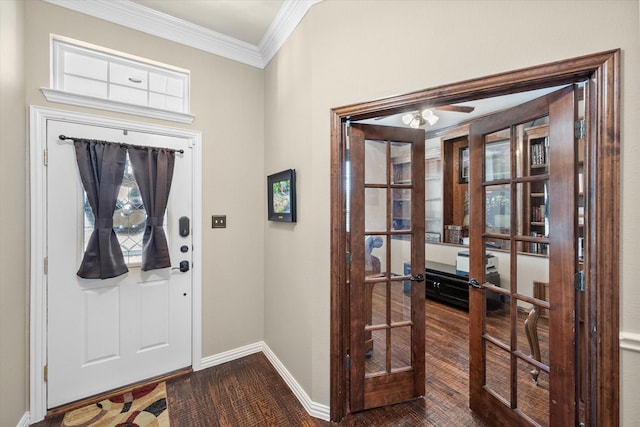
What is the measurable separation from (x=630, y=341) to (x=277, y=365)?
232 centimetres

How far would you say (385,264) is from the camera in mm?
1943

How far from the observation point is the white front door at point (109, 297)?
1.92 m

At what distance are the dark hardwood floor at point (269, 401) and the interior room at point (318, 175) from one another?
0.08 meters

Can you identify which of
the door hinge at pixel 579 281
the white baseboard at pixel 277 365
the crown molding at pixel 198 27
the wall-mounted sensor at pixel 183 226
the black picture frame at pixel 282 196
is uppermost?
the crown molding at pixel 198 27

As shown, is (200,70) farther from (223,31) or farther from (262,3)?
(262,3)

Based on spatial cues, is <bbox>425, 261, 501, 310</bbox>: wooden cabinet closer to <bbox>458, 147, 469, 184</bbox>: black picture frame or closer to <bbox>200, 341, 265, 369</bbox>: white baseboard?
<bbox>458, 147, 469, 184</bbox>: black picture frame

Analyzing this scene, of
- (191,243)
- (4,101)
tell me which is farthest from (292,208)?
(4,101)

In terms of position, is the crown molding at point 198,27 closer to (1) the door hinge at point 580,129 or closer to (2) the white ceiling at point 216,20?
(2) the white ceiling at point 216,20

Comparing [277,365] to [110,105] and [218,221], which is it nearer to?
[218,221]

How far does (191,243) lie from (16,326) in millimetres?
1151

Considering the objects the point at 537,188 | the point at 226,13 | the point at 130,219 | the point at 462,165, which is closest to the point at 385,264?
the point at 537,188

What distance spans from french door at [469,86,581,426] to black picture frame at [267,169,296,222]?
4.37 ft

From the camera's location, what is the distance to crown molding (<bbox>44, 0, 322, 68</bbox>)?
202 cm

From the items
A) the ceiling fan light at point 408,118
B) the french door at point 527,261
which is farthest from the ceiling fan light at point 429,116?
the french door at point 527,261
